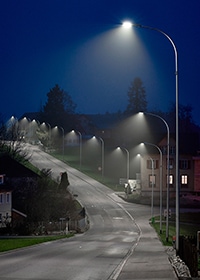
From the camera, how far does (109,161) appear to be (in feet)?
403

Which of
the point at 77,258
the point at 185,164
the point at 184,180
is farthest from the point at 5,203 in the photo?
the point at 77,258

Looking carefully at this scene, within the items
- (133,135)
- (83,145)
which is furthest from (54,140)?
(133,135)

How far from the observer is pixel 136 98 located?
151000mm

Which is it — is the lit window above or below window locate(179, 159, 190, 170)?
below

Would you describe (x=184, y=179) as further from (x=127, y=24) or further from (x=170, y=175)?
(x=127, y=24)

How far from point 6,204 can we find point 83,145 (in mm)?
75784

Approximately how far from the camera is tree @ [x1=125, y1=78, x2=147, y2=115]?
150 m

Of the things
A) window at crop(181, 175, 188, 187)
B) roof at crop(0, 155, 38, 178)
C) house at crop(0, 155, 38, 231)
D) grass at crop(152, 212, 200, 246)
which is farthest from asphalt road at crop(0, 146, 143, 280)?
window at crop(181, 175, 188, 187)

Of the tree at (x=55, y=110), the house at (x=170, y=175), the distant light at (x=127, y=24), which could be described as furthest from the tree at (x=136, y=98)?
the distant light at (x=127, y=24)

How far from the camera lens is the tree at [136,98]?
493 feet

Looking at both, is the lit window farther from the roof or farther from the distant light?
the distant light

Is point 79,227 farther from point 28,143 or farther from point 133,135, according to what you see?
point 28,143

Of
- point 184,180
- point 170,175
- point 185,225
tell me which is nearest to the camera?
point 185,225

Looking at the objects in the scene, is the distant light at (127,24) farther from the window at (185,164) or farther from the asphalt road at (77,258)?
the window at (185,164)
